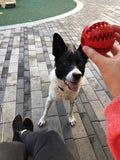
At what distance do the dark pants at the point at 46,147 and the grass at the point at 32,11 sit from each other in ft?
24.2

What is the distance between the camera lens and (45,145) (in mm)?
1858

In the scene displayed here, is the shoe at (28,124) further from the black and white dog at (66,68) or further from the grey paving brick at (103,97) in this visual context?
the grey paving brick at (103,97)

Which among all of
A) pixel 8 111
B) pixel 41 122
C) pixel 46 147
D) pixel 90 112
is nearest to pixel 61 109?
pixel 41 122

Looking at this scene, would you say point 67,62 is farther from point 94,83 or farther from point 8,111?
point 94,83

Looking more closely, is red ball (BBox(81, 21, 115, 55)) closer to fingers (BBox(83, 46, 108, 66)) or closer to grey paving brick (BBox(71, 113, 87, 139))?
fingers (BBox(83, 46, 108, 66))

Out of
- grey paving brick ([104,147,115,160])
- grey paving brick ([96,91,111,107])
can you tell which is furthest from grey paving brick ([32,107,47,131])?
grey paving brick ([96,91,111,107])

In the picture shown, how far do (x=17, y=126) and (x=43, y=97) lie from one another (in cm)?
101

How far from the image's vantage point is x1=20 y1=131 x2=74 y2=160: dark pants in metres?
1.70

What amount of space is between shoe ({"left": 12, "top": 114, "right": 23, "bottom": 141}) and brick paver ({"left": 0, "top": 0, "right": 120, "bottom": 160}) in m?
0.15

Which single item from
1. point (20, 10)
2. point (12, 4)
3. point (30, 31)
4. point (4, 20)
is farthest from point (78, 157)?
point (12, 4)

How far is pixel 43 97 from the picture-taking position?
3389 mm

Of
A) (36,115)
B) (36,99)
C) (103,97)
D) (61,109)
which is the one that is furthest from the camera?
(103,97)

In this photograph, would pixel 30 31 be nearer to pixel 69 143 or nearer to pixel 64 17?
pixel 64 17

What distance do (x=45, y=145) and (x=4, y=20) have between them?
27.2 feet
